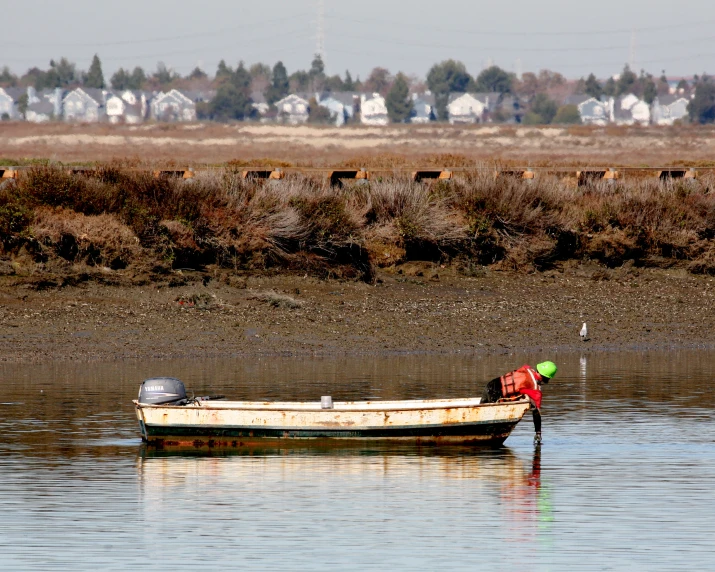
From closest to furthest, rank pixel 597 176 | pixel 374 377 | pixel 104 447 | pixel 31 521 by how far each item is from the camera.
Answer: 1. pixel 31 521
2. pixel 104 447
3. pixel 374 377
4. pixel 597 176

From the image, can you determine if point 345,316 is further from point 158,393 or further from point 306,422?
point 158,393

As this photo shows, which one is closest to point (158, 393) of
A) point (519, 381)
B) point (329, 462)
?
point (329, 462)

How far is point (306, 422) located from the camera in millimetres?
18094

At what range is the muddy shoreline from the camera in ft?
88.9

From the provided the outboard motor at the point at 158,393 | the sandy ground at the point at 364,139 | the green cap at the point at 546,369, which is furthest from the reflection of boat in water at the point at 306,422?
the sandy ground at the point at 364,139

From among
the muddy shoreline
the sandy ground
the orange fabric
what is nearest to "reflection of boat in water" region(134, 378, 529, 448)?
the orange fabric

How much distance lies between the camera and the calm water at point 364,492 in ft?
40.3

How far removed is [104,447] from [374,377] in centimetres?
759

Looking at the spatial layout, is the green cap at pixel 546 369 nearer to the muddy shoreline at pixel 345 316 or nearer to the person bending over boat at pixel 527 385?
the person bending over boat at pixel 527 385

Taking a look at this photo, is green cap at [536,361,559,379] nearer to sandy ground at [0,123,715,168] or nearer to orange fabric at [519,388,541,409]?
orange fabric at [519,388,541,409]

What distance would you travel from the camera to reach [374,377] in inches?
950

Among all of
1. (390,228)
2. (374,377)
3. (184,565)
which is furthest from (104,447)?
(390,228)

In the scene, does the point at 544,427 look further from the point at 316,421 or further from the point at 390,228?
the point at 390,228

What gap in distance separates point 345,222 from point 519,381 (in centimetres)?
1646
